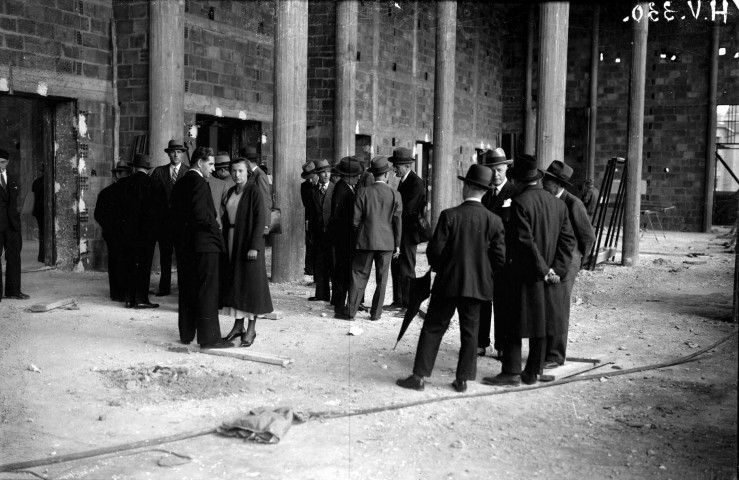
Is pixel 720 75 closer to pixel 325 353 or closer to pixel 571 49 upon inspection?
pixel 571 49

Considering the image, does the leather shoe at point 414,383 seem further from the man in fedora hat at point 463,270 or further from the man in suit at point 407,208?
the man in suit at point 407,208

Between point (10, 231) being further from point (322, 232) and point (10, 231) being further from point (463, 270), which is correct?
point (463, 270)

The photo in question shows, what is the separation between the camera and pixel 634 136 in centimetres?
1384

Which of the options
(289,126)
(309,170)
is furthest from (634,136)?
(309,170)

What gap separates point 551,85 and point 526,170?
4.24m

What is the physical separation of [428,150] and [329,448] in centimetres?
1725

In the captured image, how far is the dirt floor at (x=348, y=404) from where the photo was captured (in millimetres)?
4355

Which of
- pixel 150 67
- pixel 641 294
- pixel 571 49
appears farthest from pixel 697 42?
pixel 150 67

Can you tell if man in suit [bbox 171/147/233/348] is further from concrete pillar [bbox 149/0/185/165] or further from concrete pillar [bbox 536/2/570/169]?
concrete pillar [bbox 149/0/185/165]

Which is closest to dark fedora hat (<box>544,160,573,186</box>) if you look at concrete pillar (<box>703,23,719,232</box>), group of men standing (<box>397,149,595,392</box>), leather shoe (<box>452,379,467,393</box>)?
group of men standing (<box>397,149,595,392</box>)

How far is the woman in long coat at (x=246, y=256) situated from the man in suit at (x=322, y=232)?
241cm

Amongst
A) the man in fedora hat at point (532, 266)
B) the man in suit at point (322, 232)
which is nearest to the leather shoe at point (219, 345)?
the man in fedora hat at point (532, 266)

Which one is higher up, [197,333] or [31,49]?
[31,49]

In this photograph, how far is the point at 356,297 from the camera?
27.4 ft
